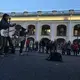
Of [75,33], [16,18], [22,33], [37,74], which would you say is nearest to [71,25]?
[75,33]

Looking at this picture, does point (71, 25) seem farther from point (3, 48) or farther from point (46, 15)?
point (3, 48)

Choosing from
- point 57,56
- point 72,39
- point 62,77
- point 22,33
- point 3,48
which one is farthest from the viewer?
point 72,39

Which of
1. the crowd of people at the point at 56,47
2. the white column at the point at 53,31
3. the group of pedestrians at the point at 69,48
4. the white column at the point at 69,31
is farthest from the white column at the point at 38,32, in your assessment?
the group of pedestrians at the point at 69,48

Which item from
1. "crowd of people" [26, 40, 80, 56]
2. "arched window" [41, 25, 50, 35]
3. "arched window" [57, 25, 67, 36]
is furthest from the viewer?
"arched window" [41, 25, 50, 35]

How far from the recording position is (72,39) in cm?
7406

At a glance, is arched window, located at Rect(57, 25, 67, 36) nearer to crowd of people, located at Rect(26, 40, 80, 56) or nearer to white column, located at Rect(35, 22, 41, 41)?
white column, located at Rect(35, 22, 41, 41)

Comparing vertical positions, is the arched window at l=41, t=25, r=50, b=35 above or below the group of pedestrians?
above

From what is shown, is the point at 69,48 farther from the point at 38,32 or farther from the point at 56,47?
the point at 38,32

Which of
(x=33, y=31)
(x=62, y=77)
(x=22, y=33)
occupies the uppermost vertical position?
(x=33, y=31)

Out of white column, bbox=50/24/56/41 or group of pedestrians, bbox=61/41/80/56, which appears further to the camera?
white column, bbox=50/24/56/41

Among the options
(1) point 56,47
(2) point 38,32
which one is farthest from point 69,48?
(2) point 38,32

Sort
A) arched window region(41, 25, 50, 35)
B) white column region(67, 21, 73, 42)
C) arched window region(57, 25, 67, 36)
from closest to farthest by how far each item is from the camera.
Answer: white column region(67, 21, 73, 42) < arched window region(57, 25, 67, 36) < arched window region(41, 25, 50, 35)

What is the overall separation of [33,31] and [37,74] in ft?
239

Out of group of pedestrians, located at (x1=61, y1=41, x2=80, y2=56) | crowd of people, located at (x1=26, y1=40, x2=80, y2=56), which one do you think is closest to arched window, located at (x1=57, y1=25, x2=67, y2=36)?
crowd of people, located at (x1=26, y1=40, x2=80, y2=56)
